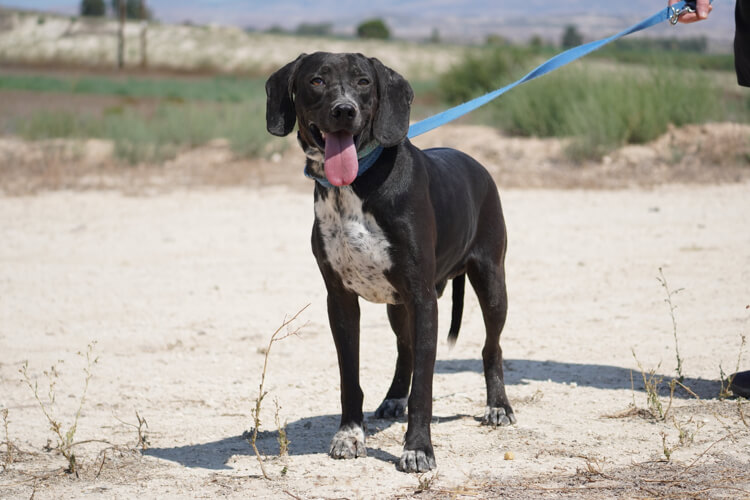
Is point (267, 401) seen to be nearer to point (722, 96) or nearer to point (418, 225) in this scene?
point (418, 225)

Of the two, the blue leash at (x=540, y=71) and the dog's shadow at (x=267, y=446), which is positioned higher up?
the blue leash at (x=540, y=71)

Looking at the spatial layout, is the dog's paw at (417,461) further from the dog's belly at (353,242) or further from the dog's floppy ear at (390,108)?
the dog's floppy ear at (390,108)

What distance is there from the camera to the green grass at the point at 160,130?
52.9 ft

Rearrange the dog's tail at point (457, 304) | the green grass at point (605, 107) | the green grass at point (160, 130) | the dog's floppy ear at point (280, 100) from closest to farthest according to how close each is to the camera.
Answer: the dog's floppy ear at point (280, 100) < the dog's tail at point (457, 304) < the green grass at point (605, 107) < the green grass at point (160, 130)

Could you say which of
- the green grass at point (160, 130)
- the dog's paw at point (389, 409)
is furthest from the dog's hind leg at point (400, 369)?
the green grass at point (160, 130)

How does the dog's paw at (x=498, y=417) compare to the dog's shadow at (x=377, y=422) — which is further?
the dog's paw at (x=498, y=417)

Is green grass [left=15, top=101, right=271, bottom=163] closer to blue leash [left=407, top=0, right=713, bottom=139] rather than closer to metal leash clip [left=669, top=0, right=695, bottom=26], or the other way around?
blue leash [left=407, top=0, right=713, bottom=139]

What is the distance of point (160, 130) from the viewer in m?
17.4

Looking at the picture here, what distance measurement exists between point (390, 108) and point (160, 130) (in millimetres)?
13785

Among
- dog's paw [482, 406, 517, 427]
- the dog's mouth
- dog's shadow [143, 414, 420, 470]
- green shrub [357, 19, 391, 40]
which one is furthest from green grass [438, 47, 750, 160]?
green shrub [357, 19, 391, 40]

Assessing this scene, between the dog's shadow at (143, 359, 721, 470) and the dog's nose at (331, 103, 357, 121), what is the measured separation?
1624 millimetres

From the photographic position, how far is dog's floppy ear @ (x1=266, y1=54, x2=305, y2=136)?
14.5 ft

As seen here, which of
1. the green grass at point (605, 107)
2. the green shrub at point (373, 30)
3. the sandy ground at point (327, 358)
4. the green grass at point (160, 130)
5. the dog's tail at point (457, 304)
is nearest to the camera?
the sandy ground at point (327, 358)

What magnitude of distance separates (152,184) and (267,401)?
9.19 m
